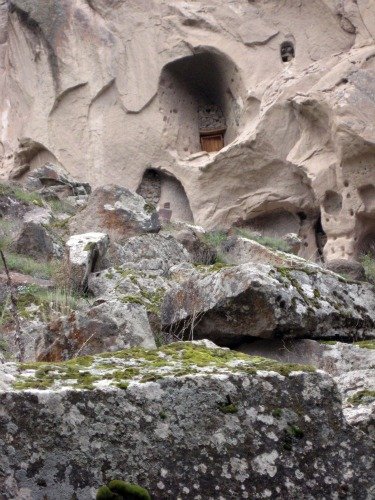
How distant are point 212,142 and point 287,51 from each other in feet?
8.94

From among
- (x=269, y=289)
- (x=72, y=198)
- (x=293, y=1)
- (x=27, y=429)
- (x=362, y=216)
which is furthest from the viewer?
(x=293, y=1)

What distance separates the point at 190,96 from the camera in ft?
63.9

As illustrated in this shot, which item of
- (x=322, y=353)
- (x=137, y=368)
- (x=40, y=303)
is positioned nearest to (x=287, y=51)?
(x=40, y=303)

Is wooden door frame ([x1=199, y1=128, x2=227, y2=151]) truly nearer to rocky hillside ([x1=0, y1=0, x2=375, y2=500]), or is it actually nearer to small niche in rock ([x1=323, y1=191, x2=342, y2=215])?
rocky hillside ([x1=0, y1=0, x2=375, y2=500])

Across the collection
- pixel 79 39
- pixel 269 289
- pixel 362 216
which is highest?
pixel 79 39

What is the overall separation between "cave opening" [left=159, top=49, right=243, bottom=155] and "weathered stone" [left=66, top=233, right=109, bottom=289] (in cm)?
1133

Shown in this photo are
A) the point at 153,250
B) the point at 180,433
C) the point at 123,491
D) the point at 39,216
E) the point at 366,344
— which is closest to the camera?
the point at 123,491

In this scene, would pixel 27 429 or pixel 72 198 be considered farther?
pixel 72 198

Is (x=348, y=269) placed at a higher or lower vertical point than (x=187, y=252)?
lower

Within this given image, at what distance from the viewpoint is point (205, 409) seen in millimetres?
2535

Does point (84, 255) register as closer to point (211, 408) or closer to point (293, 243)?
point (211, 408)

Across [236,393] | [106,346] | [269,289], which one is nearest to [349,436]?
[236,393]

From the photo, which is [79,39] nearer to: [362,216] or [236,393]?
[362,216]

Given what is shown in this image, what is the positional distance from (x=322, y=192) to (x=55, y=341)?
38.1ft
